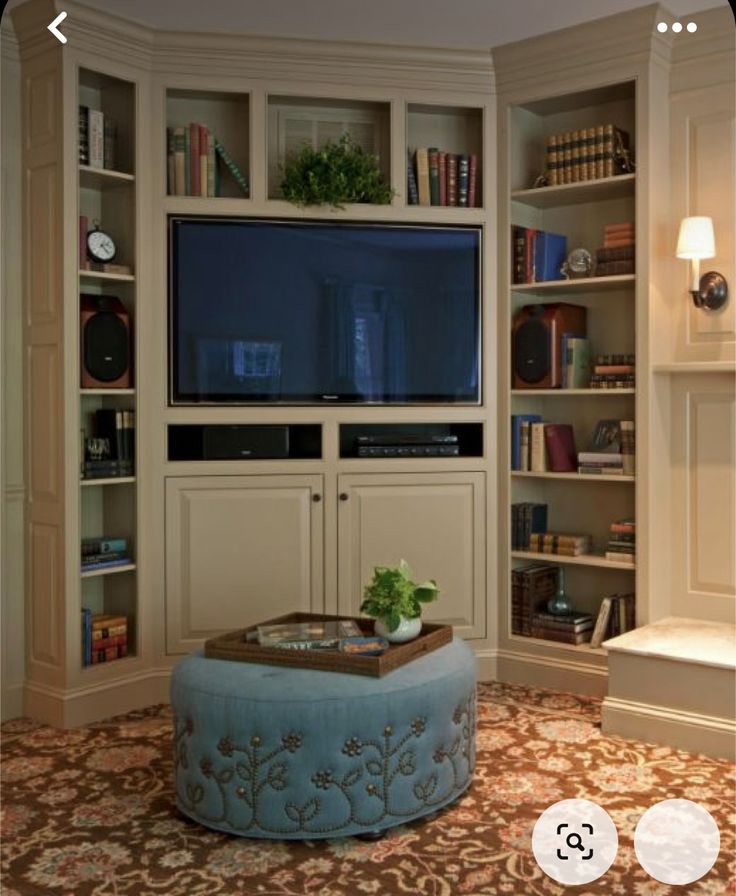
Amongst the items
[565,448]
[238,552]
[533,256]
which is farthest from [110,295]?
[565,448]

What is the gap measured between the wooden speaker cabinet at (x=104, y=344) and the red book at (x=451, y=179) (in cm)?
147

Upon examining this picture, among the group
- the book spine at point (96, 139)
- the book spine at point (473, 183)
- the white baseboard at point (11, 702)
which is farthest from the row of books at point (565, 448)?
the white baseboard at point (11, 702)

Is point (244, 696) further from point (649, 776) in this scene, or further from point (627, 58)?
point (627, 58)

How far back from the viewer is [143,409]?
A: 13.2 ft

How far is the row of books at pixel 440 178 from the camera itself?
4.32m

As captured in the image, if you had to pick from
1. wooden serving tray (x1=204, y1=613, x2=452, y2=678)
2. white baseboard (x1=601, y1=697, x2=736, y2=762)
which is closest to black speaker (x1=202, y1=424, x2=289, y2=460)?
wooden serving tray (x1=204, y1=613, x2=452, y2=678)

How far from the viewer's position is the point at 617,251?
4.11 metres

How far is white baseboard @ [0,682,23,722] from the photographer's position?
3.88 meters

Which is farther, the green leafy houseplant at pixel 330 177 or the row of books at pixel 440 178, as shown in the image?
the row of books at pixel 440 178

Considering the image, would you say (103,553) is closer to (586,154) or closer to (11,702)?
(11,702)

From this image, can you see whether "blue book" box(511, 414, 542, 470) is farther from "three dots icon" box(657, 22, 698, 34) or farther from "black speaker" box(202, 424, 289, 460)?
"three dots icon" box(657, 22, 698, 34)

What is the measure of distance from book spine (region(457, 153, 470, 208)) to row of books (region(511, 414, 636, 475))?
0.96 metres

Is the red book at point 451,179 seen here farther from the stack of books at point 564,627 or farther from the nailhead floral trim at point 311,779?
the nailhead floral trim at point 311,779

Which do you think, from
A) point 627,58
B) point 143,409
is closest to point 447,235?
point 627,58
